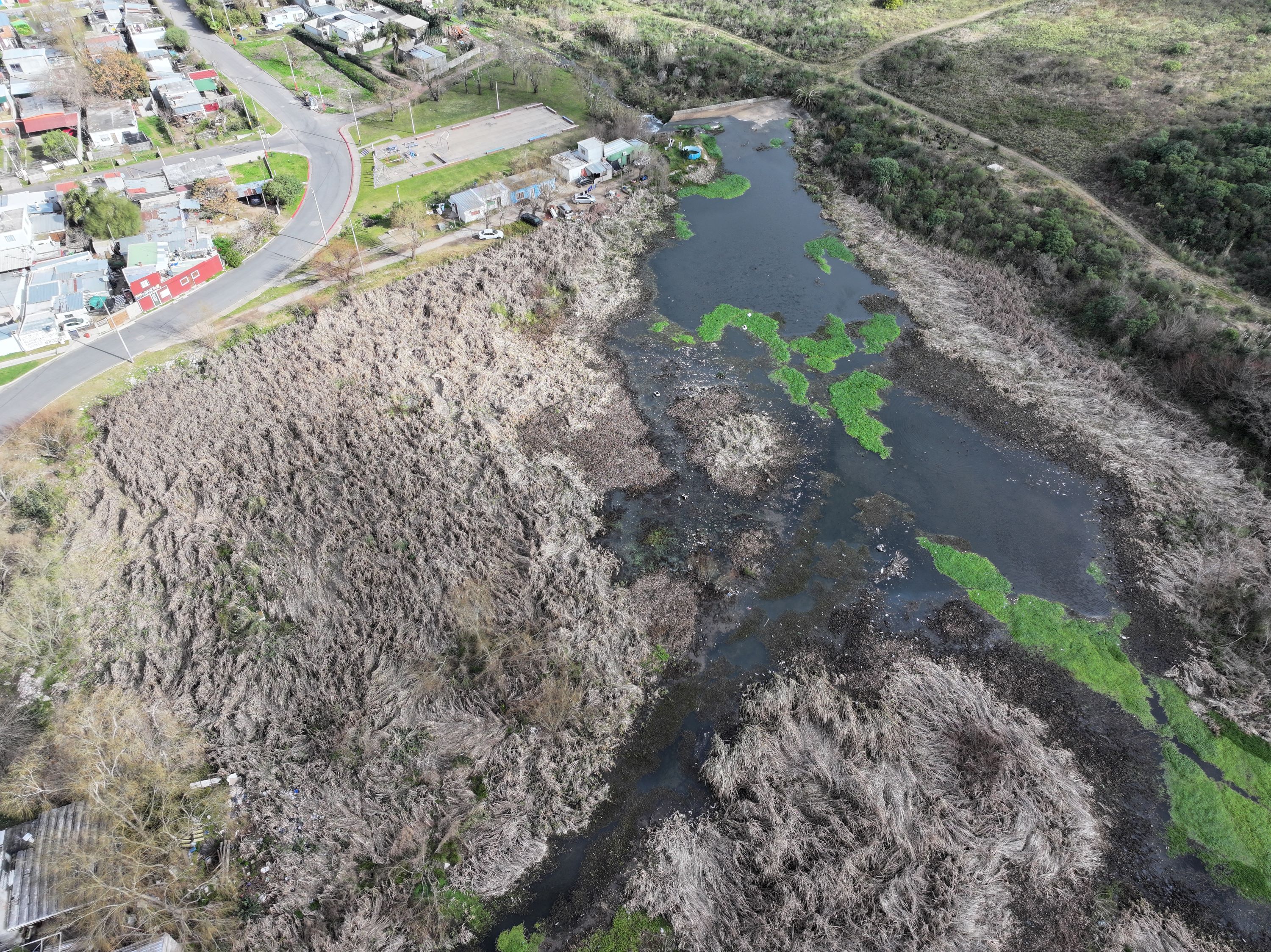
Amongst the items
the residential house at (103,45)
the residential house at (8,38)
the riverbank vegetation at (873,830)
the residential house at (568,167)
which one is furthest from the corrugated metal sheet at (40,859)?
the residential house at (8,38)

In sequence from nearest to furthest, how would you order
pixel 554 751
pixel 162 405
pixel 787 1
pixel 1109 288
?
pixel 554 751 < pixel 162 405 < pixel 1109 288 < pixel 787 1

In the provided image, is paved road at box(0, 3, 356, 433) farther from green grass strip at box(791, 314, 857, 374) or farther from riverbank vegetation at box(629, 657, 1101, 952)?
riverbank vegetation at box(629, 657, 1101, 952)

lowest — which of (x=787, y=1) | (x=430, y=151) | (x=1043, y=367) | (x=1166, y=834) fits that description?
(x=1166, y=834)

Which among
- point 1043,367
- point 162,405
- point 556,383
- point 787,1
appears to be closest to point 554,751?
point 556,383

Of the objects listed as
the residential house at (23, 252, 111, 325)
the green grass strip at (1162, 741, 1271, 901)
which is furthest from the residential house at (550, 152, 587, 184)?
the green grass strip at (1162, 741, 1271, 901)

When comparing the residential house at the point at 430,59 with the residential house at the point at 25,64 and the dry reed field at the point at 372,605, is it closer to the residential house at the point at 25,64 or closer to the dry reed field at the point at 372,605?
the residential house at the point at 25,64

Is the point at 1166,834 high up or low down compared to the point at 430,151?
down

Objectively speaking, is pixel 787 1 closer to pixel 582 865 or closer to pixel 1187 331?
pixel 1187 331
